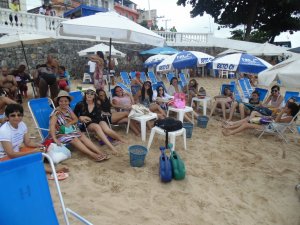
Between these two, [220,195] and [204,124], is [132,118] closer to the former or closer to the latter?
[204,124]

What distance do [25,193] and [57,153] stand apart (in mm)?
1920

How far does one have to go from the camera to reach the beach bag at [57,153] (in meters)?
3.72

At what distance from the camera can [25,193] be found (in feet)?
6.28

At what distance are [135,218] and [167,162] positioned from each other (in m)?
0.98

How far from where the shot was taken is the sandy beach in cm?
292

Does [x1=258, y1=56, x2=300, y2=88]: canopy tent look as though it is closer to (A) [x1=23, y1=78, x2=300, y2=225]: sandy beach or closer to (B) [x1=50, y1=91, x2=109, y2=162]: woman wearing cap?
(A) [x1=23, y1=78, x2=300, y2=225]: sandy beach

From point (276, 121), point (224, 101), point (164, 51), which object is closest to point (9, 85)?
point (224, 101)

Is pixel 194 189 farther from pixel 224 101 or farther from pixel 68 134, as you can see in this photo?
pixel 224 101

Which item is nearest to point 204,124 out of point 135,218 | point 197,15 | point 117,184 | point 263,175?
point 263,175

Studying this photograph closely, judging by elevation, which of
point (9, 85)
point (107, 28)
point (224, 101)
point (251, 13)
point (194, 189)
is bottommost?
point (194, 189)

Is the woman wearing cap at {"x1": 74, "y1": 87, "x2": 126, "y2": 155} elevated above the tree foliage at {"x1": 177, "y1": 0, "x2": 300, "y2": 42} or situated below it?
below

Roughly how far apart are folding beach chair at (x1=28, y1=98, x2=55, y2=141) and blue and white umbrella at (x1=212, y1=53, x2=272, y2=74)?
14.5 feet

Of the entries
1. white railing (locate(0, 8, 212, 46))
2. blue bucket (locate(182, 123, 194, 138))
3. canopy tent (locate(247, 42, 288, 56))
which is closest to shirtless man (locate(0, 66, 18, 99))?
white railing (locate(0, 8, 212, 46))

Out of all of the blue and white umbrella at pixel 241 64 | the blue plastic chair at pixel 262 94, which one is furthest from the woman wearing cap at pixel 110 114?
the blue plastic chair at pixel 262 94
